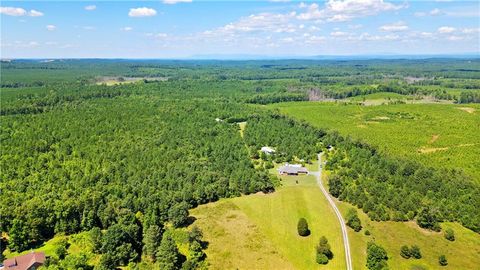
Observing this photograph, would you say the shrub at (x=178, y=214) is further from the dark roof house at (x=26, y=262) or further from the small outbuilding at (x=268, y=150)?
the small outbuilding at (x=268, y=150)

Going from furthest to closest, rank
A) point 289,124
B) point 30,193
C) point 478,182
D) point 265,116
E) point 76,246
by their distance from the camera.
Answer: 1. point 265,116
2. point 289,124
3. point 478,182
4. point 30,193
5. point 76,246

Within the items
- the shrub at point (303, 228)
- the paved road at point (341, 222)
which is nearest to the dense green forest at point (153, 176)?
the paved road at point (341, 222)

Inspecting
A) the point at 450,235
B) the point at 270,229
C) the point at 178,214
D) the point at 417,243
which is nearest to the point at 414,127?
the point at 450,235

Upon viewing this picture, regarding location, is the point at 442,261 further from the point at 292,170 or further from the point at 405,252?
the point at 292,170

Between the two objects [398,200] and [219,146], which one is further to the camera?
[219,146]

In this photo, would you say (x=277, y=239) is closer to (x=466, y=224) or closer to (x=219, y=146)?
(x=466, y=224)

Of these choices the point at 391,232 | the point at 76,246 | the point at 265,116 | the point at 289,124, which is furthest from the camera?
the point at 265,116

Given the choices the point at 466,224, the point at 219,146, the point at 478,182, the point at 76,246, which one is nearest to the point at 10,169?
the point at 76,246
